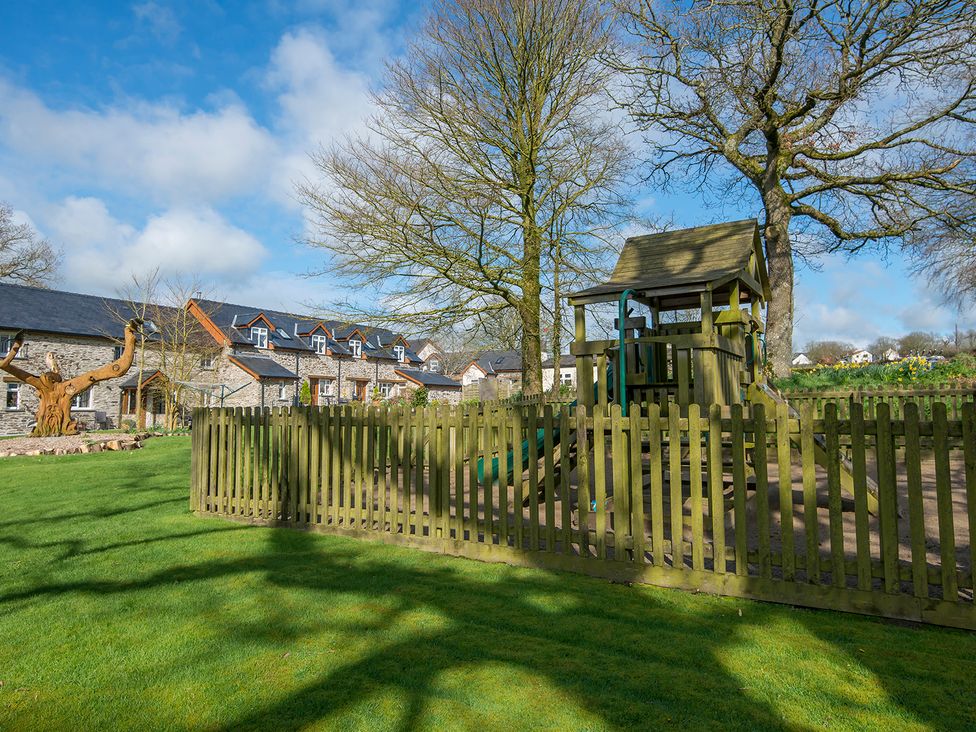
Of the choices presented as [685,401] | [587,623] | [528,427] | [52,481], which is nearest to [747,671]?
[587,623]

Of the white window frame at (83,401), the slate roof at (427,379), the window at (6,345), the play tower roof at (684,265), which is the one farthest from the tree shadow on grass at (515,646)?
the slate roof at (427,379)

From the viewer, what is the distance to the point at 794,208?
63.9 feet

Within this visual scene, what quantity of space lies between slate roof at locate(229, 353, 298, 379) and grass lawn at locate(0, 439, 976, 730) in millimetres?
Result: 36238

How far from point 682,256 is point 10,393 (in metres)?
37.8

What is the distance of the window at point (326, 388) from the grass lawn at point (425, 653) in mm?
41643

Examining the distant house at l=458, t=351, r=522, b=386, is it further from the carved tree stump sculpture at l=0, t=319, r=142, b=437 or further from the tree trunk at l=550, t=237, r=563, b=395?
the tree trunk at l=550, t=237, r=563, b=395

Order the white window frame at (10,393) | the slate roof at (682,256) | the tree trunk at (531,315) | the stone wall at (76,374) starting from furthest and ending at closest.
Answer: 1. the stone wall at (76,374)
2. the white window frame at (10,393)
3. the tree trunk at (531,315)
4. the slate roof at (682,256)

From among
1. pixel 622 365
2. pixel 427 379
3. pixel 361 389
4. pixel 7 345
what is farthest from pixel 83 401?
pixel 622 365

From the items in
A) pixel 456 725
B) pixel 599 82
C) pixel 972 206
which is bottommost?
pixel 456 725

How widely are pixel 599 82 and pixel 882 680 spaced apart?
1600 cm

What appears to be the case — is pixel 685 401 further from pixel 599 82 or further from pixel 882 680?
pixel 599 82

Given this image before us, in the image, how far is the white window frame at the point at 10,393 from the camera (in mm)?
32656

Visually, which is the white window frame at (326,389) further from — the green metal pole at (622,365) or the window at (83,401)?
the green metal pole at (622,365)

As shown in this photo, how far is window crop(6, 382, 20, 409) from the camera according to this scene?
32.8 m
